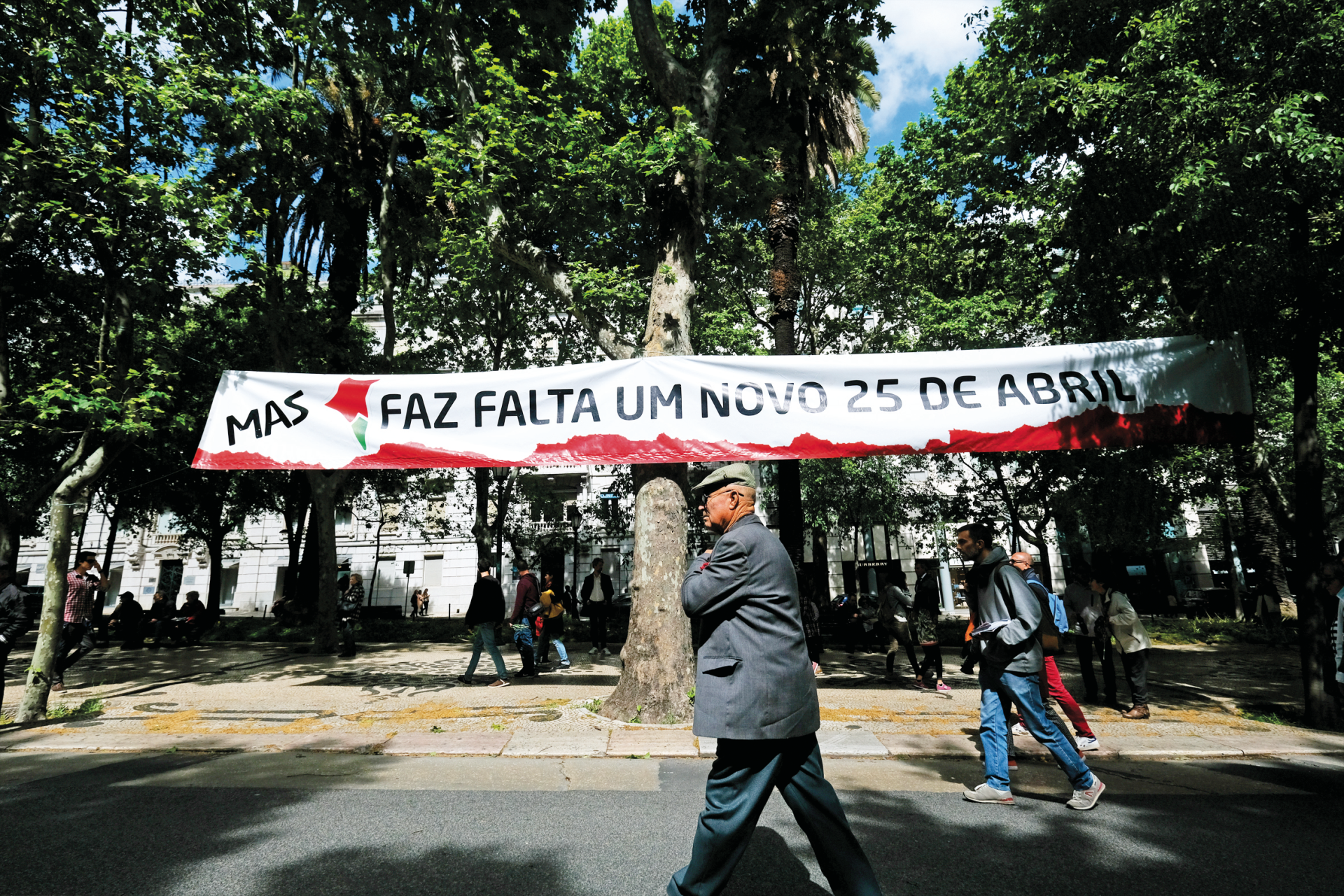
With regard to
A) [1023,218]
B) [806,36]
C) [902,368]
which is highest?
[806,36]

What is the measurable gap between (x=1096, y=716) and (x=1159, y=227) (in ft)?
17.1

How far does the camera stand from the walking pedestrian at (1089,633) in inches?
337

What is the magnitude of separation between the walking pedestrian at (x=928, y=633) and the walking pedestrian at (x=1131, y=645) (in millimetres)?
2211

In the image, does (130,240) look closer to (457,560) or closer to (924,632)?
(924,632)

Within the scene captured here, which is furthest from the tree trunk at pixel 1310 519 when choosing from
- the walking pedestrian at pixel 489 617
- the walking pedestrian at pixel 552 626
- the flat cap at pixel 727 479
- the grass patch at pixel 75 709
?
the grass patch at pixel 75 709

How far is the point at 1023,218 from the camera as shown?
1198 cm

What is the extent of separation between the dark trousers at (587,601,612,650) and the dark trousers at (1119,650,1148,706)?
344 inches

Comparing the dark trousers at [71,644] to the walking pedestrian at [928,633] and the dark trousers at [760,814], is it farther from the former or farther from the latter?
the walking pedestrian at [928,633]

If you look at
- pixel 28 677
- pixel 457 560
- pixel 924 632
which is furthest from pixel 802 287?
pixel 457 560

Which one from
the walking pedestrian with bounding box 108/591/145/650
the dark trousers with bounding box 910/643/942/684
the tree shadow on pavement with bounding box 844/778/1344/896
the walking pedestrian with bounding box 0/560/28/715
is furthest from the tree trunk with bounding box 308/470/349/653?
the tree shadow on pavement with bounding box 844/778/1344/896

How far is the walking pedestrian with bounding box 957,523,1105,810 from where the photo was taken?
14.9 feet

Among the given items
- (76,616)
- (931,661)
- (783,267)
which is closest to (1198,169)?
(931,661)

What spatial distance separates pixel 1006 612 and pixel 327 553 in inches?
511

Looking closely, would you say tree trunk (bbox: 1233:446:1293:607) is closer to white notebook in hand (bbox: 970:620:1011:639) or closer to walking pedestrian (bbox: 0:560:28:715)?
white notebook in hand (bbox: 970:620:1011:639)
